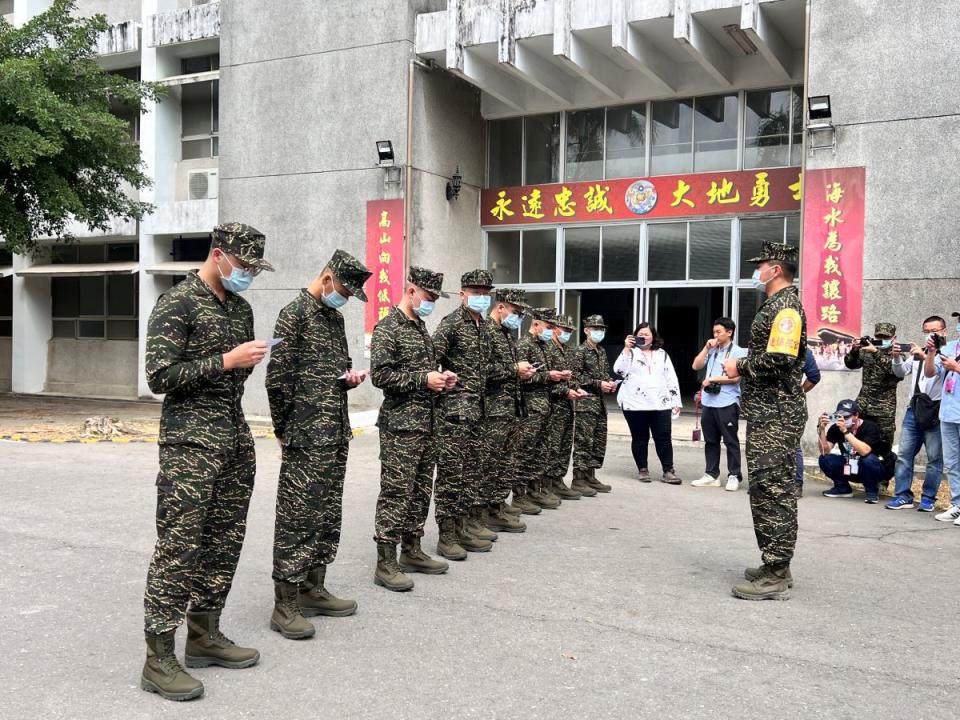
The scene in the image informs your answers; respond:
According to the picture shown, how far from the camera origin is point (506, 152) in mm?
16969

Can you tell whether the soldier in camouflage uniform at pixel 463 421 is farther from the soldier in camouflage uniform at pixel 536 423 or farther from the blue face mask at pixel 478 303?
the soldier in camouflage uniform at pixel 536 423

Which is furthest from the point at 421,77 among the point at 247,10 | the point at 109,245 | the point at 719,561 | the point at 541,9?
the point at 719,561

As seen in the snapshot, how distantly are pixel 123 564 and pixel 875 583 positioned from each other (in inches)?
199

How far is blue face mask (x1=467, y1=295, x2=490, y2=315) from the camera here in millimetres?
6301

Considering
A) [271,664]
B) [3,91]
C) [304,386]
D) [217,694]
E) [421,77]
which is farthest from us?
[421,77]

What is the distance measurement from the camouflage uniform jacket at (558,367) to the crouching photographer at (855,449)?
9.02 feet

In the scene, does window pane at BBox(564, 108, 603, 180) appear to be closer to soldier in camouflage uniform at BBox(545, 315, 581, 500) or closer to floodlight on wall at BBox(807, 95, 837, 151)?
floodlight on wall at BBox(807, 95, 837, 151)

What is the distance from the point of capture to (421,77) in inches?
595

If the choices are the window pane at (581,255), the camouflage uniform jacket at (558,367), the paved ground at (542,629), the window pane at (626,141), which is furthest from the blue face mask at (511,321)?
the window pane at (626,141)

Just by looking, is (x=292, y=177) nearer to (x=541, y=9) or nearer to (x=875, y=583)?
(x=541, y=9)

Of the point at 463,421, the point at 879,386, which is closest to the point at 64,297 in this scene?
the point at 463,421

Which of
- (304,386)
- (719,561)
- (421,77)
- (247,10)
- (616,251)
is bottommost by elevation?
(719,561)

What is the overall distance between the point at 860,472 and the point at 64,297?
760 inches

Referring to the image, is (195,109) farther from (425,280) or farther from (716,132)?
(425,280)
